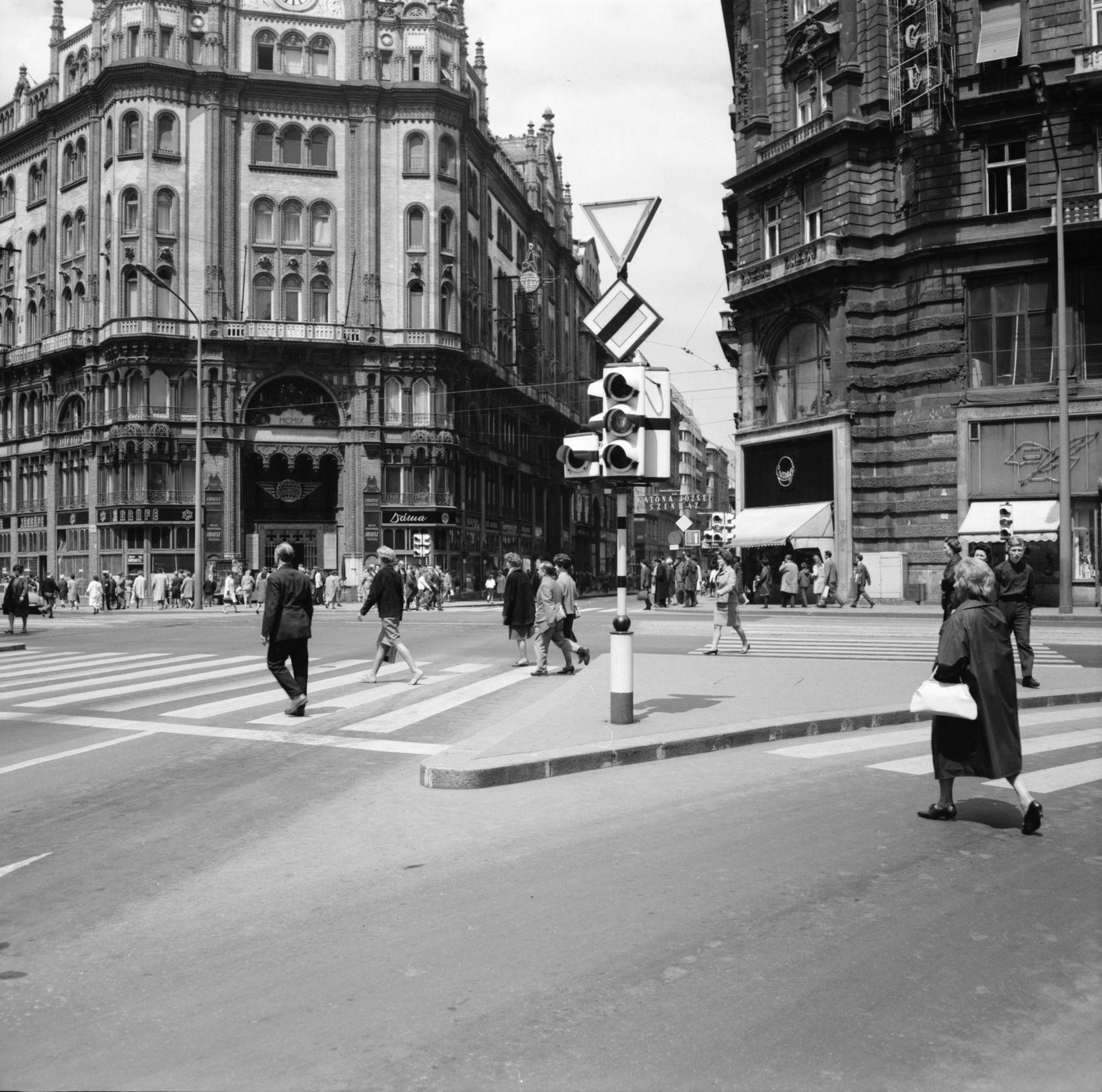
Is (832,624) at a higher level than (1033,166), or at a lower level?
lower

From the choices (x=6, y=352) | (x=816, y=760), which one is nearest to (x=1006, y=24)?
(x=816, y=760)

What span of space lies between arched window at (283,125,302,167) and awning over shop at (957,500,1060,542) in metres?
36.3

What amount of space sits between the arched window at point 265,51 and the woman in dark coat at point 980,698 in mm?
54753

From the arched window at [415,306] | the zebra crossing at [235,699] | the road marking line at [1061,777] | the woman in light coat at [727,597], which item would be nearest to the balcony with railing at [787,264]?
the arched window at [415,306]

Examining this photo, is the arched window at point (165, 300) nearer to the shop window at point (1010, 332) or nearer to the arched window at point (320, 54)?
the arched window at point (320, 54)

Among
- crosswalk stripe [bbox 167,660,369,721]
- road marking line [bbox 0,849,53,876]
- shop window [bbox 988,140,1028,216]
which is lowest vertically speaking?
crosswalk stripe [bbox 167,660,369,721]

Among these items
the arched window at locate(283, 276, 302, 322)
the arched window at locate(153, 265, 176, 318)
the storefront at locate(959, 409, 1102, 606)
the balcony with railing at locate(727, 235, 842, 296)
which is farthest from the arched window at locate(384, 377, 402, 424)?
the storefront at locate(959, 409, 1102, 606)

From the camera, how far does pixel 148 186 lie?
5191 centimetres

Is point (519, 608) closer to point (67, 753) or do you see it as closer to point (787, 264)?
point (67, 753)

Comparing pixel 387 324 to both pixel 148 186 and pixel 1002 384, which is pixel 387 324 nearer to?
pixel 148 186

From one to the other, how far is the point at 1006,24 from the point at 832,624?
63.8 feet

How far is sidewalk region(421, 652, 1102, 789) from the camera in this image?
8.69 meters

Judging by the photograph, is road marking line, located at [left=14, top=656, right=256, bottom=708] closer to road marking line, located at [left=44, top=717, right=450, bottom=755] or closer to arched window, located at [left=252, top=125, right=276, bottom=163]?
road marking line, located at [left=44, top=717, right=450, bottom=755]

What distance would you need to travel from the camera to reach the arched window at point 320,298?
54.0m
